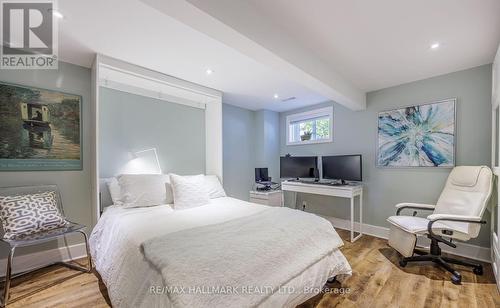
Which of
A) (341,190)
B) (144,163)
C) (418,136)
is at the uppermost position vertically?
(418,136)

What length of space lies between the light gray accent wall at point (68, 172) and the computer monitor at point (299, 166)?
318 cm

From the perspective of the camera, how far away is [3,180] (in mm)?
2113

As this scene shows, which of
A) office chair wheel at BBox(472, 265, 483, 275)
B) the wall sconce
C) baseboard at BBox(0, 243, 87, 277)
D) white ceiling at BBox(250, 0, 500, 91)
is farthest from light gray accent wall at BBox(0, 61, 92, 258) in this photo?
office chair wheel at BBox(472, 265, 483, 275)

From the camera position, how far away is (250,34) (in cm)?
158

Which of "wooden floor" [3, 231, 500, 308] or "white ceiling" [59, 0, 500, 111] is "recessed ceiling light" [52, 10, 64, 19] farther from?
"wooden floor" [3, 231, 500, 308]

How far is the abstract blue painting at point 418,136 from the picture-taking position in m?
2.74

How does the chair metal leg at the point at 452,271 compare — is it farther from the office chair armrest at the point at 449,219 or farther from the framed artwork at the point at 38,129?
the framed artwork at the point at 38,129

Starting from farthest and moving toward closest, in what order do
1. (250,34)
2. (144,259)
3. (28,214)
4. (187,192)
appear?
(187,192) < (28,214) < (250,34) < (144,259)

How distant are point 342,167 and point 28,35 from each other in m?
4.11

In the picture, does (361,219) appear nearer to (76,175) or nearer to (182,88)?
(182,88)

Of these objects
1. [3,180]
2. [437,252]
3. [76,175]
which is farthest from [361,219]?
[3,180]

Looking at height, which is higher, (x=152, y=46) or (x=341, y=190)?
(x=152, y=46)

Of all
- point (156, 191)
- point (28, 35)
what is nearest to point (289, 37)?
point (156, 191)

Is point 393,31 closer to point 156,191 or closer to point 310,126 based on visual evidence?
point 310,126
